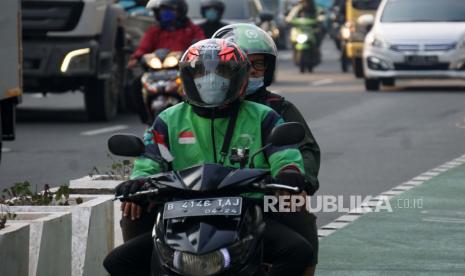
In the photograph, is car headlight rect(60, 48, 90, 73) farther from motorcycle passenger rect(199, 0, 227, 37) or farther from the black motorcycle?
the black motorcycle

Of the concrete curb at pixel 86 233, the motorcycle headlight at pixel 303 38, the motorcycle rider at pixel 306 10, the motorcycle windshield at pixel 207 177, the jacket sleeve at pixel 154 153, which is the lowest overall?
the motorcycle headlight at pixel 303 38

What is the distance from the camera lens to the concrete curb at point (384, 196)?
12.3 metres

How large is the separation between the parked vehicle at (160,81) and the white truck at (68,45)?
2.24 meters

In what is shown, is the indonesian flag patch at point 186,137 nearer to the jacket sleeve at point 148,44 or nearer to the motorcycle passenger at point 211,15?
the jacket sleeve at point 148,44

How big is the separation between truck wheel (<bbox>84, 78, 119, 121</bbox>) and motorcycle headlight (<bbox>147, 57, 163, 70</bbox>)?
3303 millimetres

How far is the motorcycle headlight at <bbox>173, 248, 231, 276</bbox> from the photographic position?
5902 mm

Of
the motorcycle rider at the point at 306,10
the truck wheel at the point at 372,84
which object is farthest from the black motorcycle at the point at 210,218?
the motorcycle rider at the point at 306,10

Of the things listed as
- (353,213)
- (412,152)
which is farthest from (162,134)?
(412,152)

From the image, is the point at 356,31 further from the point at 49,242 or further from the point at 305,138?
the point at 305,138

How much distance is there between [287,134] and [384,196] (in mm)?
8118

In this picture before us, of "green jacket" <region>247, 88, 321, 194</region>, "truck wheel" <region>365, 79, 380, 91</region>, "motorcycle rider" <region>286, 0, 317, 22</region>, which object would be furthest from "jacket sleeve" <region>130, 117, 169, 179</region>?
"motorcycle rider" <region>286, 0, 317, 22</region>

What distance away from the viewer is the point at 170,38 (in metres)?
20.0

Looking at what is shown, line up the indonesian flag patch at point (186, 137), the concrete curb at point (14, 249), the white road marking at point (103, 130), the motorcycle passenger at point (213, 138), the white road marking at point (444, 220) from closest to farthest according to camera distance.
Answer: the motorcycle passenger at point (213, 138)
the indonesian flag patch at point (186, 137)
the concrete curb at point (14, 249)
the white road marking at point (444, 220)
the white road marking at point (103, 130)

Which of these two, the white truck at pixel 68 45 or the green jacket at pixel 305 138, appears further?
the white truck at pixel 68 45
